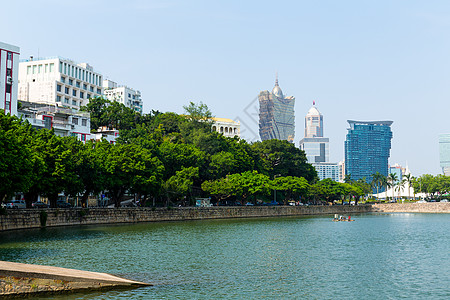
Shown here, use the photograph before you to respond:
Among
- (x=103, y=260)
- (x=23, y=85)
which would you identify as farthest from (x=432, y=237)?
(x=23, y=85)

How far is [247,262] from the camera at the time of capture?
37750 mm

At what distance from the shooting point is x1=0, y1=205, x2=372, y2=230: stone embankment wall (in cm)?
5862

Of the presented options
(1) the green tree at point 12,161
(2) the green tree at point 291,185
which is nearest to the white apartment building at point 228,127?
(2) the green tree at point 291,185

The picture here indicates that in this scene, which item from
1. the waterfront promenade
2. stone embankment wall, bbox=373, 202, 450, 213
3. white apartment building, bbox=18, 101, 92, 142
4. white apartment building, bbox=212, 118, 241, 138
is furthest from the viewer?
white apartment building, bbox=212, 118, 241, 138

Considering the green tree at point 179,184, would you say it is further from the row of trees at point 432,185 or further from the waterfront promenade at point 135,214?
the row of trees at point 432,185

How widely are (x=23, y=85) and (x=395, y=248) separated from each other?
118m

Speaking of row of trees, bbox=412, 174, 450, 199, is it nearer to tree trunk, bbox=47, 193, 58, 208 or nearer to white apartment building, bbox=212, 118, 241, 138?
white apartment building, bbox=212, 118, 241, 138

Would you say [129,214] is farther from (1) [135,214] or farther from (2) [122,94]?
(2) [122,94]

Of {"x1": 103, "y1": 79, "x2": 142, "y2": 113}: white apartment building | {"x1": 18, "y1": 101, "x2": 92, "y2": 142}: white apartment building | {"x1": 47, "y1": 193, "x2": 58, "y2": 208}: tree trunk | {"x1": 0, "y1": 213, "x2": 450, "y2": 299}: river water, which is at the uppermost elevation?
{"x1": 103, "y1": 79, "x2": 142, "y2": 113}: white apartment building

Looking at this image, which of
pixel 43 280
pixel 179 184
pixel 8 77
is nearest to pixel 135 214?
pixel 179 184

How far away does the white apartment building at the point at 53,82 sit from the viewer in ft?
433

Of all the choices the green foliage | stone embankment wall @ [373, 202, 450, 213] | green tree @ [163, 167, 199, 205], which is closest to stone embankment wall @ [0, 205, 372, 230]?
the green foliage

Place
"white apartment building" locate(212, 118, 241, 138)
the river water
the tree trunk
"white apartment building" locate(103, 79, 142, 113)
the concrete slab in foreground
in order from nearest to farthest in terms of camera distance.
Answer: the concrete slab in foreground
the river water
the tree trunk
"white apartment building" locate(103, 79, 142, 113)
"white apartment building" locate(212, 118, 241, 138)

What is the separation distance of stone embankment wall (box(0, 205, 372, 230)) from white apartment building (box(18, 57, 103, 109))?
57.6 metres
